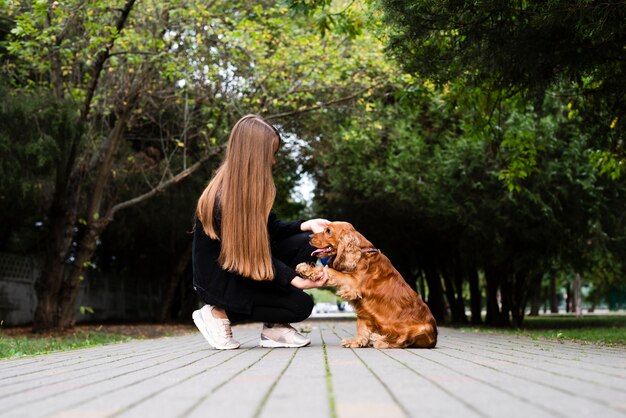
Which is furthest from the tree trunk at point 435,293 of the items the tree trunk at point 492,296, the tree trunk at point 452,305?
the tree trunk at point 492,296

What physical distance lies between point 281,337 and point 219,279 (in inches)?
33.7

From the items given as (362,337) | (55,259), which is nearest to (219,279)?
(362,337)

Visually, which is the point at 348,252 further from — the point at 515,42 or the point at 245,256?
the point at 515,42

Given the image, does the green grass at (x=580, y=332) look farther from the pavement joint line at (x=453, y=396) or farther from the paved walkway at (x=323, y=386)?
the pavement joint line at (x=453, y=396)

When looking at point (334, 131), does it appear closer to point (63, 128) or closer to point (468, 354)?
point (63, 128)

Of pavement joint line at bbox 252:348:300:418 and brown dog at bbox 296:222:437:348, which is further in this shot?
brown dog at bbox 296:222:437:348

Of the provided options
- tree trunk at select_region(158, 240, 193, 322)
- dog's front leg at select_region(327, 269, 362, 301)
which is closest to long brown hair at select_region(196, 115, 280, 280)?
dog's front leg at select_region(327, 269, 362, 301)

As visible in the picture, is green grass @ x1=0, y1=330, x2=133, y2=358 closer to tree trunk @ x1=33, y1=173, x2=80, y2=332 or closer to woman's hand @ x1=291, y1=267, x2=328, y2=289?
tree trunk @ x1=33, y1=173, x2=80, y2=332

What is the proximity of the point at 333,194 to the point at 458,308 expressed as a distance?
7203mm

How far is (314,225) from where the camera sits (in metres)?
6.64

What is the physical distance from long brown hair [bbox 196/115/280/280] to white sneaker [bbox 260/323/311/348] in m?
0.69

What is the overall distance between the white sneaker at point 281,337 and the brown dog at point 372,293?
51 centimetres

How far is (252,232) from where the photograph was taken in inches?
246

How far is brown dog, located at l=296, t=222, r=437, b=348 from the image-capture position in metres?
6.11
